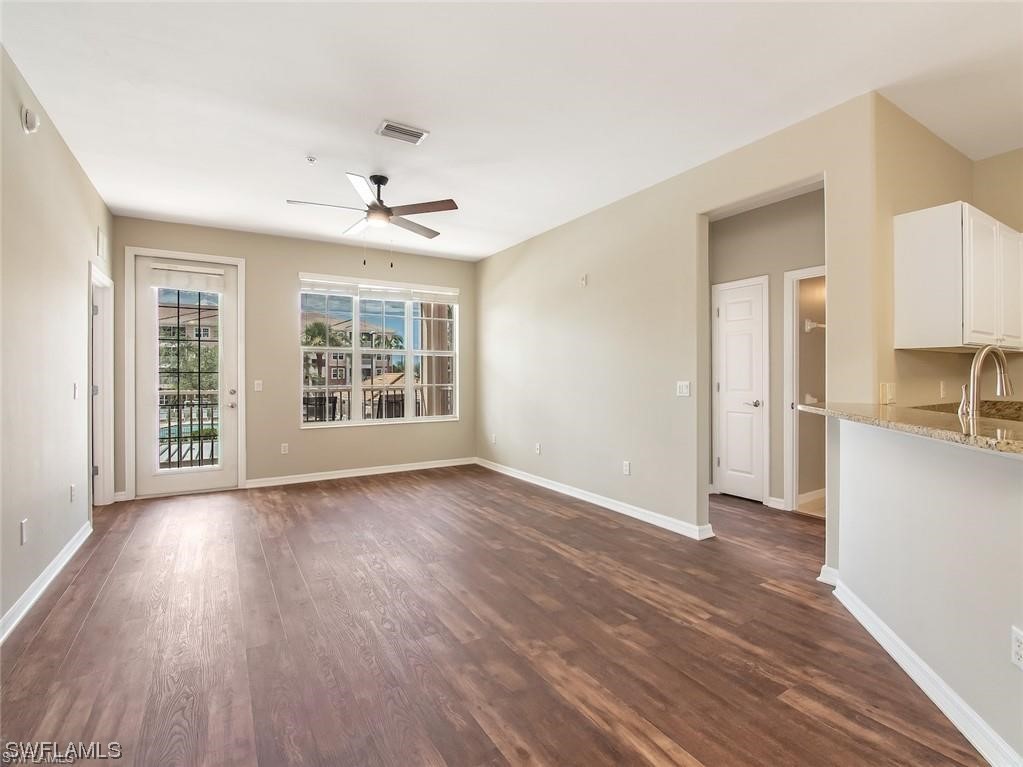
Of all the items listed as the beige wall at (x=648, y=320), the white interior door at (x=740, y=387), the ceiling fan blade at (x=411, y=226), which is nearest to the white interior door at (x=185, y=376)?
the ceiling fan blade at (x=411, y=226)

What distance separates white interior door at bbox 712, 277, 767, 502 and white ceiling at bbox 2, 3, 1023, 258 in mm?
1691

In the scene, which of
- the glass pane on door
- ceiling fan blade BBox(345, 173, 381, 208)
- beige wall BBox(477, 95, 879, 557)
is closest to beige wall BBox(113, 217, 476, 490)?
the glass pane on door

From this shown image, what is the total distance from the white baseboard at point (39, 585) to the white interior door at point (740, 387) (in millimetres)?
5390

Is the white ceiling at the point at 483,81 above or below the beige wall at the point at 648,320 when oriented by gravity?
above

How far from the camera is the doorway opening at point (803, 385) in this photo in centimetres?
446

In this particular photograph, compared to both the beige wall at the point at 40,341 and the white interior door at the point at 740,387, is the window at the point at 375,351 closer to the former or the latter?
the beige wall at the point at 40,341

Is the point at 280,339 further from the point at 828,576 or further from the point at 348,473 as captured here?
the point at 828,576

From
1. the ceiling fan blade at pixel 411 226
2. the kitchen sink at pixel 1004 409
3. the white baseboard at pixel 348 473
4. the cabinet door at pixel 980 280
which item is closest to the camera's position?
the cabinet door at pixel 980 280

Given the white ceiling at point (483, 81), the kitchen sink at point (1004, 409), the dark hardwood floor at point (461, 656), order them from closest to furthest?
the dark hardwood floor at point (461, 656)
the white ceiling at point (483, 81)
the kitchen sink at point (1004, 409)

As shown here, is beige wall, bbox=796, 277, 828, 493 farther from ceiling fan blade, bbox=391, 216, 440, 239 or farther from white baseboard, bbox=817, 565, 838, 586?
ceiling fan blade, bbox=391, 216, 440, 239

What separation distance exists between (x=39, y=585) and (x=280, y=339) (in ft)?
10.9

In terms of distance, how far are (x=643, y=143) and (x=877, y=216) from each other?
1475 mm

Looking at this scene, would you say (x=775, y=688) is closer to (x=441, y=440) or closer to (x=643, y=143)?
(x=643, y=143)

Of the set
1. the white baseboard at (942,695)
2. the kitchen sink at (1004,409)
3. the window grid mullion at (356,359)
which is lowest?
the white baseboard at (942,695)
